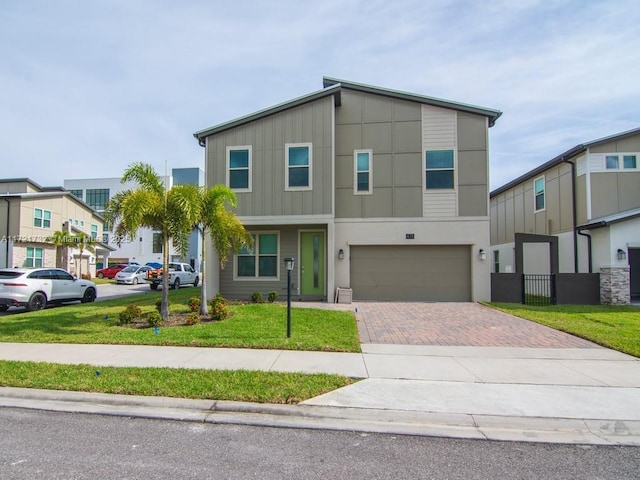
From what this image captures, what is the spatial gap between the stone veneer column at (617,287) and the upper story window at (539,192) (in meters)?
5.74

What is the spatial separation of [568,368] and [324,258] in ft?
32.0

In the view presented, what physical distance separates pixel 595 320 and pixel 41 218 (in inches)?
1474

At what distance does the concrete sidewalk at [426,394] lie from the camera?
14.8 feet

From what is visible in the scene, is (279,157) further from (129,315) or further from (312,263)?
(129,315)

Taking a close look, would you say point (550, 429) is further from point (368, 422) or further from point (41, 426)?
point (41, 426)

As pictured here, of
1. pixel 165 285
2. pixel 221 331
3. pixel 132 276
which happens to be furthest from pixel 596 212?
pixel 132 276

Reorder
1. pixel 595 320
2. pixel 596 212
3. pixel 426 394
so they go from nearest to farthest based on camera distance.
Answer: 1. pixel 426 394
2. pixel 595 320
3. pixel 596 212

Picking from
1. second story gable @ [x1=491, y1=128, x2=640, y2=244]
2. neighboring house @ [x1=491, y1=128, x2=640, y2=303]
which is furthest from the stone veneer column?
second story gable @ [x1=491, y1=128, x2=640, y2=244]

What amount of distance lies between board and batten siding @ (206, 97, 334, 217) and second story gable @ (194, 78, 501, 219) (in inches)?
1.5

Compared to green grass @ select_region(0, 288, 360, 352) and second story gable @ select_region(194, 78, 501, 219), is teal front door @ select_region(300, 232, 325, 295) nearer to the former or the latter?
second story gable @ select_region(194, 78, 501, 219)

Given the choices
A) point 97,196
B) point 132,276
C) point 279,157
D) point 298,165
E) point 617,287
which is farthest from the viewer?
point 97,196

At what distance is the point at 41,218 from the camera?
32.1 meters

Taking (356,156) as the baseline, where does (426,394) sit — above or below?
below

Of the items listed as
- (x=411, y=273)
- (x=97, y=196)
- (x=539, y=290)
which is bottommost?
(x=539, y=290)
